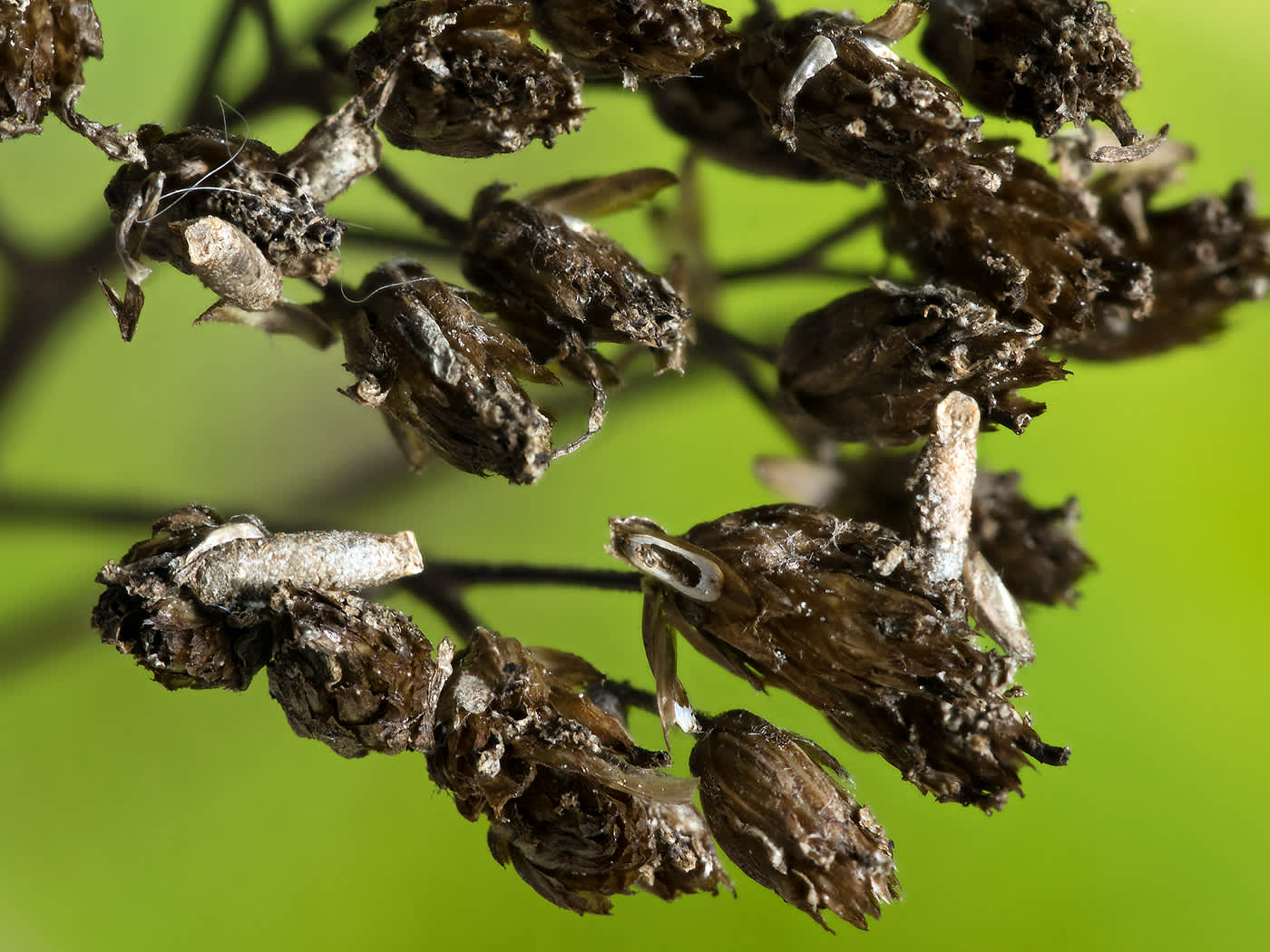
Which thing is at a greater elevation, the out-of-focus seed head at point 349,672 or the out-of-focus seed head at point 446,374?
the out-of-focus seed head at point 446,374

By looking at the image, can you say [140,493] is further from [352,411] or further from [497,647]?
[497,647]

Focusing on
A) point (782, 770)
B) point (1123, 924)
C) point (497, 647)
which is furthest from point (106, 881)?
point (1123, 924)

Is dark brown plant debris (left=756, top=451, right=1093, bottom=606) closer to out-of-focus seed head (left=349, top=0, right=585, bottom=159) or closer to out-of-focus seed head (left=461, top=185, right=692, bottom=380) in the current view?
out-of-focus seed head (left=461, top=185, right=692, bottom=380)

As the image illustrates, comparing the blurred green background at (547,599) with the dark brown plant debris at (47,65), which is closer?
the dark brown plant debris at (47,65)

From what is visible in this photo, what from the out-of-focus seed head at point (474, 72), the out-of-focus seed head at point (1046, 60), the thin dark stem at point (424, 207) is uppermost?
the out-of-focus seed head at point (1046, 60)

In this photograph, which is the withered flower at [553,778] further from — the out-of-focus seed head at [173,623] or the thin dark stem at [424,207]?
the thin dark stem at [424,207]

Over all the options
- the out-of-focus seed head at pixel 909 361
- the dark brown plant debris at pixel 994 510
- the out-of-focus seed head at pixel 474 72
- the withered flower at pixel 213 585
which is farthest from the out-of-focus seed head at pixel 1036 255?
the withered flower at pixel 213 585
